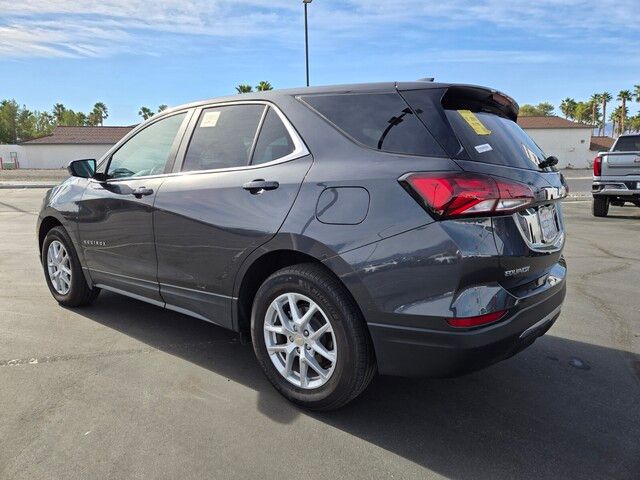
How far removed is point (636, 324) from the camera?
4.32 meters

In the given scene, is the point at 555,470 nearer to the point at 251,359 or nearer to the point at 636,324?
the point at 251,359

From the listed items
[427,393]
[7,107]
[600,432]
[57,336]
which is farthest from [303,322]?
[7,107]

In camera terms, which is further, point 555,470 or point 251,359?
point 251,359

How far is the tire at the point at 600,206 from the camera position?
38.9 feet

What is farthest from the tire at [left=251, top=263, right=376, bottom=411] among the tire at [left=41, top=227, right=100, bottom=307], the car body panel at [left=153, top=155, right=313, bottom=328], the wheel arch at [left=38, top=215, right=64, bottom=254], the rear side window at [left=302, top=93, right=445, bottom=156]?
the wheel arch at [left=38, top=215, right=64, bottom=254]

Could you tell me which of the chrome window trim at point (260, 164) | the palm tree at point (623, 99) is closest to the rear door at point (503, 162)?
the chrome window trim at point (260, 164)

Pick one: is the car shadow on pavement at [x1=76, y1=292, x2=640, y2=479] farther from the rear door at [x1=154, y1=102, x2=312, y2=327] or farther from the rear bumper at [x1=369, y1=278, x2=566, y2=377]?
the rear door at [x1=154, y1=102, x2=312, y2=327]

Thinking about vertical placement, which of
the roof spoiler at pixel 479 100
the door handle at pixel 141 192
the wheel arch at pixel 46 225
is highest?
the roof spoiler at pixel 479 100

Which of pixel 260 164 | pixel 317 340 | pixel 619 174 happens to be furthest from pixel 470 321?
pixel 619 174

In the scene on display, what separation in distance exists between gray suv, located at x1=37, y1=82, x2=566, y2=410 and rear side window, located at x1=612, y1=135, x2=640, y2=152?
1006 centimetres

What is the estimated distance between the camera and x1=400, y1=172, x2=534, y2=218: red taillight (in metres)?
2.30

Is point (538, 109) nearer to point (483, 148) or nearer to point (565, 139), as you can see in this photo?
point (565, 139)

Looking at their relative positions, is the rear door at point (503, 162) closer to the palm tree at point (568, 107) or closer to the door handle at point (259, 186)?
the door handle at point (259, 186)

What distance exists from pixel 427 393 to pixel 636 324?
2396mm
